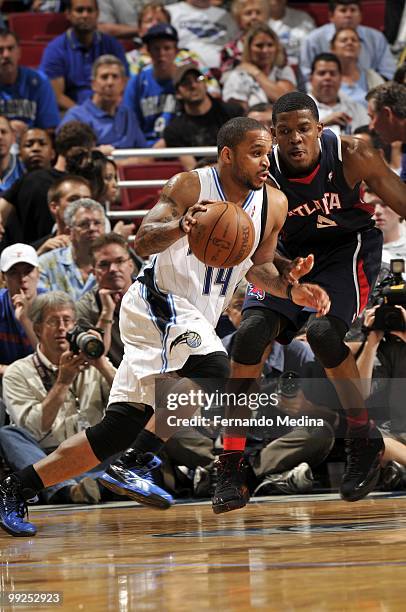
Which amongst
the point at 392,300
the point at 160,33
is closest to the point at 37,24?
the point at 160,33

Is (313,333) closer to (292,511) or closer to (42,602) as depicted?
(292,511)

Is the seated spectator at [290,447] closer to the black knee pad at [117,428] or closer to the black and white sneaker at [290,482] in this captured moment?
the black and white sneaker at [290,482]

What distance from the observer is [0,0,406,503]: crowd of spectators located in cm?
637

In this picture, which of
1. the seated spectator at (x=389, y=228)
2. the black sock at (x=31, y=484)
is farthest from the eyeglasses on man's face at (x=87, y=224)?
the black sock at (x=31, y=484)

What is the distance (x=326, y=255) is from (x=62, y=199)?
314 cm

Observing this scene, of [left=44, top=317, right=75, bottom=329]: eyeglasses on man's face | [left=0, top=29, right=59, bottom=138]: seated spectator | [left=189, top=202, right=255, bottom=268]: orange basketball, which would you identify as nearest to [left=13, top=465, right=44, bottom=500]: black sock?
[left=189, top=202, right=255, bottom=268]: orange basketball

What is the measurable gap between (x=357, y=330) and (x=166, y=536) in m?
2.89

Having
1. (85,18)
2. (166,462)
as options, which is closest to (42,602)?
(166,462)

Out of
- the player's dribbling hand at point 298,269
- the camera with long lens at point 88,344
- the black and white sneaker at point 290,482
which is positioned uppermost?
the player's dribbling hand at point 298,269

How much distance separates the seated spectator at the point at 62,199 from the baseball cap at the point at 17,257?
62 cm

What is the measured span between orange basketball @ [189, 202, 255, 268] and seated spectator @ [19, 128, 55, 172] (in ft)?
15.4

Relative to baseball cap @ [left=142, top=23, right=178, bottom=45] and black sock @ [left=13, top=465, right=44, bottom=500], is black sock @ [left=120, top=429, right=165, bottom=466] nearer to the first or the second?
black sock @ [left=13, top=465, right=44, bottom=500]

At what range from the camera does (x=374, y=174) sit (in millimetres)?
4785

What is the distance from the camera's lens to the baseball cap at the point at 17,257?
688 cm
